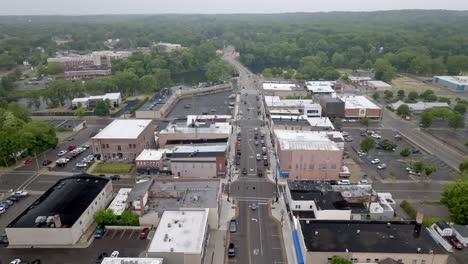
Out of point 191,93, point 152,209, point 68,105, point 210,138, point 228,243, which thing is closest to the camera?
point 228,243

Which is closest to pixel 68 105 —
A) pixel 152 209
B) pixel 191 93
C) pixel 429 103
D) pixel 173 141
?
pixel 191 93

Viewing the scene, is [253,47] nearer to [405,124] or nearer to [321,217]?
[405,124]

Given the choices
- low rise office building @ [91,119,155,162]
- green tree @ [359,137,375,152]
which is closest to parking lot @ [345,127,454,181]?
green tree @ [359,137,375,152]

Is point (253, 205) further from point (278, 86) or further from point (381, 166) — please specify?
point (278, 86)

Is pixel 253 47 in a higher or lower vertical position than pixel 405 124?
higher

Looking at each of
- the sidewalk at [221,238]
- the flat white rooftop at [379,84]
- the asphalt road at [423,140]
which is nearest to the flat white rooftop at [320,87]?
the flat white rooftop at [379,84]

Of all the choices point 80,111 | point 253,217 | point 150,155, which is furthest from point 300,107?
point 80,111

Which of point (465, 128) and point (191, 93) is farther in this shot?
point (191, 93)
